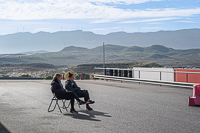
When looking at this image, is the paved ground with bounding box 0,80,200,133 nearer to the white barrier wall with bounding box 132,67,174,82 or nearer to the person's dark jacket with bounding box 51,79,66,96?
the person's dark jacket with bounding box 51,79,66,96

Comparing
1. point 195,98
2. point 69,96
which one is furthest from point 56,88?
point 195,98

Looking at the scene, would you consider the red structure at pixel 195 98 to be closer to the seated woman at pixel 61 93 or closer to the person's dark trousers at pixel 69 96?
the seated woman at pixel 61 93

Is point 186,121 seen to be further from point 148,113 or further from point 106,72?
point 106,72

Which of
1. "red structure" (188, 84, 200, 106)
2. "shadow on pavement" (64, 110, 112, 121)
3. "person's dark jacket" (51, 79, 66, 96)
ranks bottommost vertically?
"shadow on pavement" (64, 110, 112, 121)

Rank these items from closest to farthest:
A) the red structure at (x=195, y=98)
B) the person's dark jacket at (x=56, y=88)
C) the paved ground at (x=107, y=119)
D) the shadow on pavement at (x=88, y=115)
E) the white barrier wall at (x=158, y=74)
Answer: the paved ground at (x=107, y=119) < the shadow on pavement at (x=88, y=115) < the person's dark jacket at (x=56, y=88) < the red structure at (x=195, y=98) < the white barrier wall at (x=158, y=74)

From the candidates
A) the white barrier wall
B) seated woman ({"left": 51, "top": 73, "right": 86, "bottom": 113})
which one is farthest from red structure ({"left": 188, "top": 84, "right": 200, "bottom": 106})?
the white barrier wall

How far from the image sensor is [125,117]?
395 inches

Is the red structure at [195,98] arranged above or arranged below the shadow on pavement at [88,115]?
above

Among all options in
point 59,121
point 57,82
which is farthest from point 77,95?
point 59,121

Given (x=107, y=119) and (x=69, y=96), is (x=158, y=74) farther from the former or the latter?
(x=107, y=119)

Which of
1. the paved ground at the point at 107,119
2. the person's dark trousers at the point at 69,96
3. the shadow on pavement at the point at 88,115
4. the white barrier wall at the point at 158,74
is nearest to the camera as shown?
the paved ground at the point at 107,119

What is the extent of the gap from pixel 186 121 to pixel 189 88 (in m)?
11.9

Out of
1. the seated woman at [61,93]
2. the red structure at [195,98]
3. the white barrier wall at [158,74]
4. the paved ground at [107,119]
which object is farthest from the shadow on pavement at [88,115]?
the white barrier wall at [158,74]

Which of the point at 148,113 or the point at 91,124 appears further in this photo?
the point at 148,113
